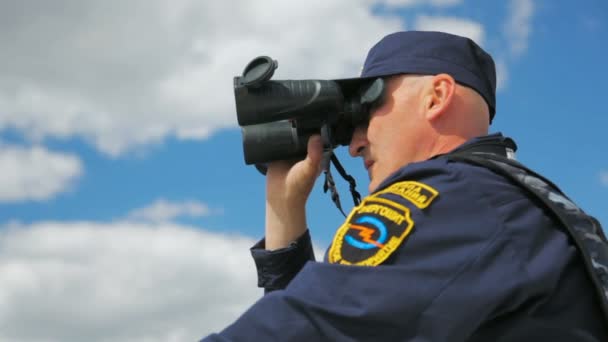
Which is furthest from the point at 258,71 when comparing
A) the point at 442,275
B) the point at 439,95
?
the point at 442,275

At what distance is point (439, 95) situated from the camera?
Result: 288 cm

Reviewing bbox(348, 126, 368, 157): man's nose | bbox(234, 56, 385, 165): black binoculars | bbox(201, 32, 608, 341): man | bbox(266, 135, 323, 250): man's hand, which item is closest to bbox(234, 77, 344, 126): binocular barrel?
bbox(234, 56, 385, 165): black binoculars

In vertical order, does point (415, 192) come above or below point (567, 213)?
above

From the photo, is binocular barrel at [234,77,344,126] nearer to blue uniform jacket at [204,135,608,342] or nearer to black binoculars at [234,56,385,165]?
black binoculars at [234,56,385,165]

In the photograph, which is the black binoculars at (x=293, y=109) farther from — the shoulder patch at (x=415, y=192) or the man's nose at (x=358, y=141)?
the shoulder patch at (x=415, y=192)

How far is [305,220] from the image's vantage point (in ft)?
12.1

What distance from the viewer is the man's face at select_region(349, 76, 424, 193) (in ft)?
9.48

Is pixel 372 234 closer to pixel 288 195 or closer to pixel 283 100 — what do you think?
pixel 283 100

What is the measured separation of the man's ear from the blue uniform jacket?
48 centimetres

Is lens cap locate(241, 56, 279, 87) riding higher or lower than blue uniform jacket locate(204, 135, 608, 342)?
higher

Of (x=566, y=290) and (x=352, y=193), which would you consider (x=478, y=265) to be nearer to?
(x=566, y=290)

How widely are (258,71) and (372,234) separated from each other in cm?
90

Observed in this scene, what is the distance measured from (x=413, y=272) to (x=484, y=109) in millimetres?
1074

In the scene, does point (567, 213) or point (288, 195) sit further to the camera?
point (288, 195)
